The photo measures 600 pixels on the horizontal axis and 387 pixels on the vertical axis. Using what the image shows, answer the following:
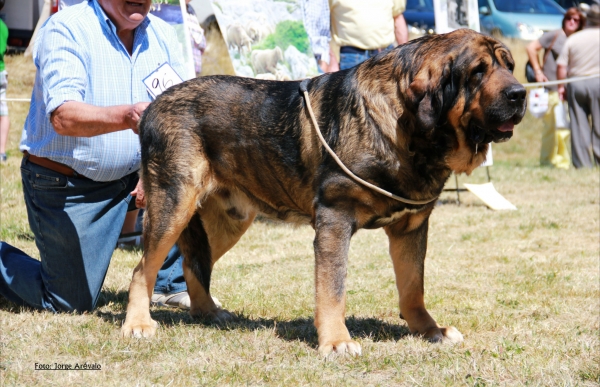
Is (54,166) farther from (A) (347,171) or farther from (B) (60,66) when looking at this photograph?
(A) (347,171)

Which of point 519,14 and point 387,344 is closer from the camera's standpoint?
point 387,344

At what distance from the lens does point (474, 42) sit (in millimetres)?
3615

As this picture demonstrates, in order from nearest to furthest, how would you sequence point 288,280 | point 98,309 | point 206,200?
point 206,200, point 98,309, point 288,280

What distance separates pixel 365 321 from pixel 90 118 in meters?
1.96

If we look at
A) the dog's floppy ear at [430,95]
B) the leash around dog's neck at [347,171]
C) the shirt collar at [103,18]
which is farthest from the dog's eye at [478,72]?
the shirt collar at [103,18]

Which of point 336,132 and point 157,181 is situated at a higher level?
point 336,132

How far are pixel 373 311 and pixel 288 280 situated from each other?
1041mm

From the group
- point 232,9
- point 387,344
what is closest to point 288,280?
point 387,344

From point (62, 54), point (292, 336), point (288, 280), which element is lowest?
point (288, 280)

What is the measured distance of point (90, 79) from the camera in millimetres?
4508

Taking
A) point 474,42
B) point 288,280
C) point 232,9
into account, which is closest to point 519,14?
point 232,9

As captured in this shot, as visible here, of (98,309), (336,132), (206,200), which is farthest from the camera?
(98,309)

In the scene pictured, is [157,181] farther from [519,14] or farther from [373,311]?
[519,14]

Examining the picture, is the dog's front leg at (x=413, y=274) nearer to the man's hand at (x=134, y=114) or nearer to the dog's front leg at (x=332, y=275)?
the dog's front leg at (x=332, y=275)
